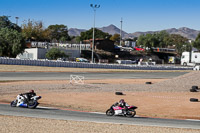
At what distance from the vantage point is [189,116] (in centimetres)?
2016

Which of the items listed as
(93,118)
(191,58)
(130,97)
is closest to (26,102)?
(93,118)

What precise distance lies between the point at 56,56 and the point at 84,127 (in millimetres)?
61741

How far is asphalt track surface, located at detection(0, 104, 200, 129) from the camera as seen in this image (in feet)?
54.6

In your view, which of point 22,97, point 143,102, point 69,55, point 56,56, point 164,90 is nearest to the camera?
point 22,97

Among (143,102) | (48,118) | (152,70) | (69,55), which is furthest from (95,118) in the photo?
(69,55)

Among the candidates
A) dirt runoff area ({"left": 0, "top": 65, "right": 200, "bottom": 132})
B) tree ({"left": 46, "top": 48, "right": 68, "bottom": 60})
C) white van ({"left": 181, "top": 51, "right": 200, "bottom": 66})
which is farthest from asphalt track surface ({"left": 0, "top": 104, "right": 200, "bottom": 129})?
white van ({"left": 181, "top": 51, "right": 200, "bottom": 66})

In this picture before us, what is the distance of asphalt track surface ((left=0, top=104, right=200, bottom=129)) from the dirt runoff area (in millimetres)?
1420

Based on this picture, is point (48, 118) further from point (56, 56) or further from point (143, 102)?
point (56, 56)

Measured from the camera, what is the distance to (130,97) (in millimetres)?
28453

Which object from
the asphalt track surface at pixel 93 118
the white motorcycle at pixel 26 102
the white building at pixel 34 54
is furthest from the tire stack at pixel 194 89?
the white building at pixel 34 54

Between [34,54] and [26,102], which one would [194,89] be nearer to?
[26,102]

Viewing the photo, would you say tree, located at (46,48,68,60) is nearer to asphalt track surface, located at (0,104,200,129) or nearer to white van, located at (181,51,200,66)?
white van, located at (181,51,200,66)

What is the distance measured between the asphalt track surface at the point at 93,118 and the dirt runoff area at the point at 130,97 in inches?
55.9

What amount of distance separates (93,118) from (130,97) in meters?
11.4
